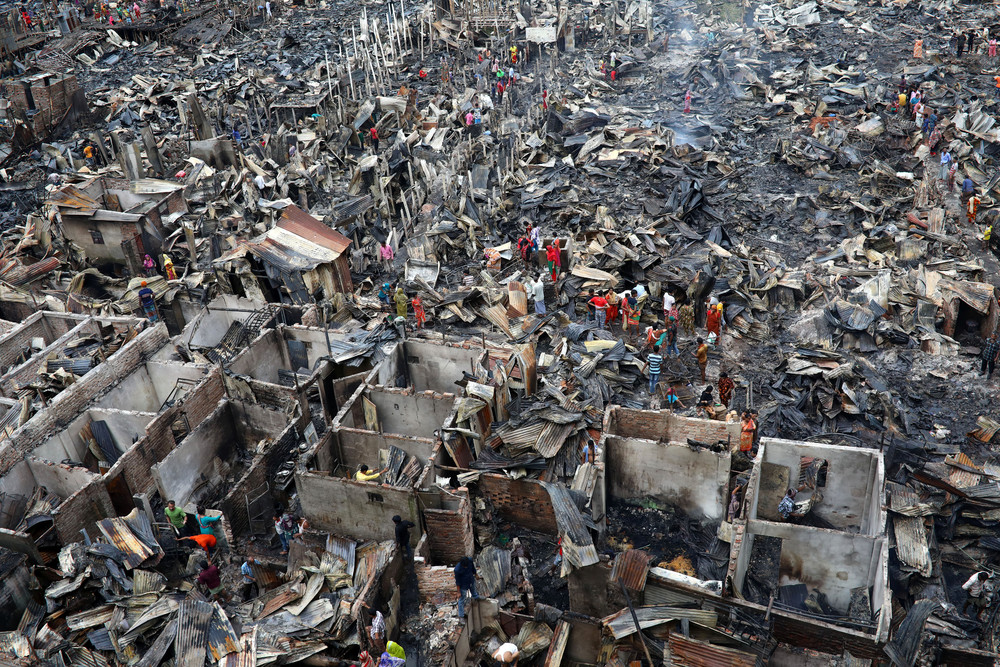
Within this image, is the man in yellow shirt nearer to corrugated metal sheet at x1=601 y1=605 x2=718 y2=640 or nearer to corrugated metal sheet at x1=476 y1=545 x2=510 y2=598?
corrugated metal sheet at x1=476 y1=545 x2=510 y2=598

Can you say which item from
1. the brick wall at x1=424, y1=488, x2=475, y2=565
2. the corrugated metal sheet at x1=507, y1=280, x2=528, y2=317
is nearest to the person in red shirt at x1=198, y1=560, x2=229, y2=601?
the brick wall at x1=424, y1=488, x2=475, y2=565

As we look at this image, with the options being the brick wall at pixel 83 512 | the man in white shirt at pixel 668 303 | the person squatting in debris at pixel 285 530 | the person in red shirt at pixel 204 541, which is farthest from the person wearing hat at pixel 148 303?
the man in white shirt at pixel 668 303

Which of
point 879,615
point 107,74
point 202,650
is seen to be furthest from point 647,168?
point 107,74

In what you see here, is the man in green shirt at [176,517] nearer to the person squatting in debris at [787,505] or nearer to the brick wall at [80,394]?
the brick wall at [80,394]

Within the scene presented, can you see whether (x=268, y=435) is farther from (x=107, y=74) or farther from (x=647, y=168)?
(x=107, y=74)

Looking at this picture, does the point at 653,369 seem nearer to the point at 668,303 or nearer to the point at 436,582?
the point at 668,303

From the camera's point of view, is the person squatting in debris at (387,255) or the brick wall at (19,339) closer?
the brick wall at (19,339)

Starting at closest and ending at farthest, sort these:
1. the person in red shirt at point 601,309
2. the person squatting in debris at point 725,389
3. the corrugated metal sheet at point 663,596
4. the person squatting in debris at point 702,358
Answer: the corrugated metal sheet at point 663,596 → the person squatting in debris at point 725,389 → the person squatting in debris at point 702,358 → the person in red shirt at point 601,309
